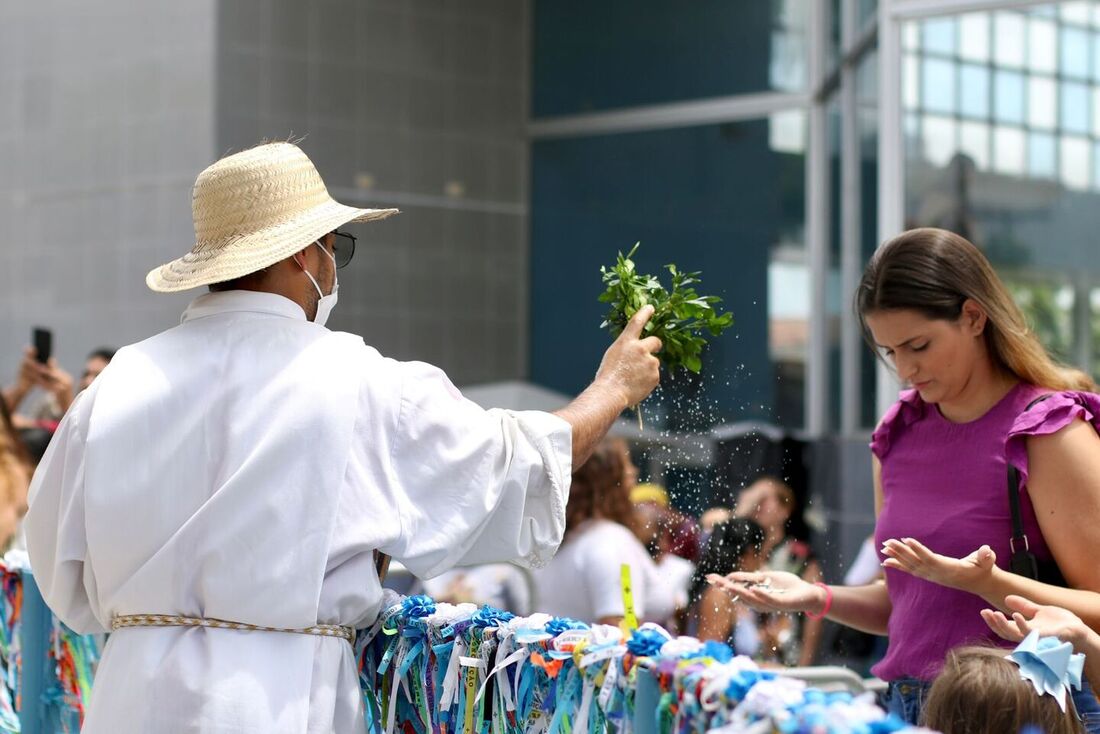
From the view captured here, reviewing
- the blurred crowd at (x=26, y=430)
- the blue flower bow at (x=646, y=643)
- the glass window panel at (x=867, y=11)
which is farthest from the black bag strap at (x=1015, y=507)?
the glass window panel at (x=867, y=11)

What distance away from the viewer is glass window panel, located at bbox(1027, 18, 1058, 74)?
7289 millimetres

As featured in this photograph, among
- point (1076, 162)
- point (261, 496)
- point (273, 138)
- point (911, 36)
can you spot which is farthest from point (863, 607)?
point (273, 138)

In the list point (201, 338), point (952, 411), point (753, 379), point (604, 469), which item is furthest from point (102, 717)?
point (753, 379)

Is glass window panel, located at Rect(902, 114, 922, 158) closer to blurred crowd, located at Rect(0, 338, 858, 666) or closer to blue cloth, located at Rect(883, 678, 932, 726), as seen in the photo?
blurred crowd, located at Rect(0, 338, 858, 666)

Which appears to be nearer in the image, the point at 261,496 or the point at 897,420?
the point at 261,496

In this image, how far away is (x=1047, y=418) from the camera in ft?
8.91

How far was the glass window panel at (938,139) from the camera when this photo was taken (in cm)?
764

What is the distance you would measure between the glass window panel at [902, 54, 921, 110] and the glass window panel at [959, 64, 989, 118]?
9.0 inches

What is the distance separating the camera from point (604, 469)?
18.0ft

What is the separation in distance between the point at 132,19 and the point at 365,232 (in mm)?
2035

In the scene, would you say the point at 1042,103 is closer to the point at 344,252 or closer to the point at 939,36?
the point at 939,36

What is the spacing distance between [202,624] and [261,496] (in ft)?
0.78

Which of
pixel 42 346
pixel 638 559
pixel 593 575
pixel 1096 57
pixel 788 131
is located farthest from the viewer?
pixel 788 131

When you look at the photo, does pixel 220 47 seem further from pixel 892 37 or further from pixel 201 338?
pixel 201 338
